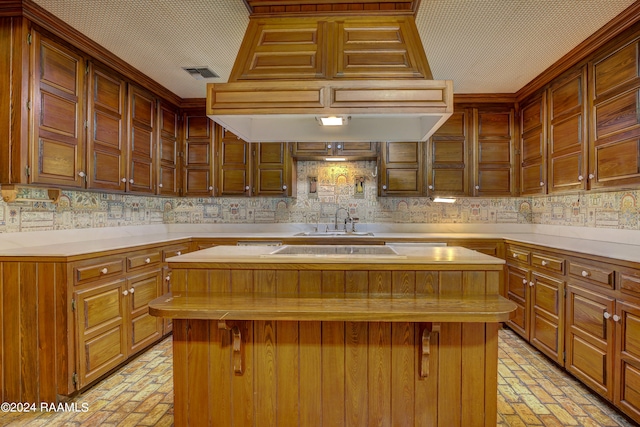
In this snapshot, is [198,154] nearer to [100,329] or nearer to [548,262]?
[100,329]

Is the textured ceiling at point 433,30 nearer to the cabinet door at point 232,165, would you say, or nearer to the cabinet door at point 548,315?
the cabinet door at point 232,165

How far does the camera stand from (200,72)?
339cm

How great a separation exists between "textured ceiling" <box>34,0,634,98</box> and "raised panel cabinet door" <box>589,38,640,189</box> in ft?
0.98

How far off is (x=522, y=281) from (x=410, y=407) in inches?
82.3

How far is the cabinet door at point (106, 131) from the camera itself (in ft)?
9.35

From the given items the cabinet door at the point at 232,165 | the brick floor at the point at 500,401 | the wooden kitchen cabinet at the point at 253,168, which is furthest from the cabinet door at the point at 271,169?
the brick floor at the point at 500,401

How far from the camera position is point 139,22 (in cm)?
253

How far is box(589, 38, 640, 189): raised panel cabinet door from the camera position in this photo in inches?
93.4

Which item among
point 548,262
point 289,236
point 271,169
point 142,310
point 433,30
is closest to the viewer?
point 433,30

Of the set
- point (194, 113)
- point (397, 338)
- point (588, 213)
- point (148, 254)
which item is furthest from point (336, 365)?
point (194, 113)

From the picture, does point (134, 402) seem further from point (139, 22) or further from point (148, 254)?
point (139, 22)

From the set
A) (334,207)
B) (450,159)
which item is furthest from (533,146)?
(334,207)

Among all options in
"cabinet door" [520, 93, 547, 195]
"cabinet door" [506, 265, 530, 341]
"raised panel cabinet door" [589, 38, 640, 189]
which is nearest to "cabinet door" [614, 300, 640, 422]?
"raised panel cabinet door" [589, 38, 640, 189]

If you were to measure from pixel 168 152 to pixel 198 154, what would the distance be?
358 millimetres
